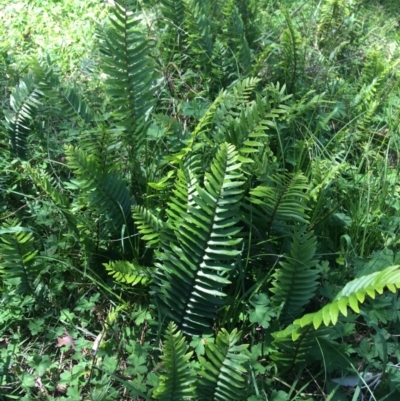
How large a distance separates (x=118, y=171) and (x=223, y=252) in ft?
2.37

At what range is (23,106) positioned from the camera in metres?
2.80

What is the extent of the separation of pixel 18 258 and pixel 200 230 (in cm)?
78

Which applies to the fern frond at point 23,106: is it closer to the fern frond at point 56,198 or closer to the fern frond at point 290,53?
the fern frond at point 56,198

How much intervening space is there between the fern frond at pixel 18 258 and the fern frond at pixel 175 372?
2.56ft

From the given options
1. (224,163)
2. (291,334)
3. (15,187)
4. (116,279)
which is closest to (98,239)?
(116,279)

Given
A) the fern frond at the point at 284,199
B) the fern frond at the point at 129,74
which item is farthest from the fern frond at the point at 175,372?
the fern frond at the point at 129,74

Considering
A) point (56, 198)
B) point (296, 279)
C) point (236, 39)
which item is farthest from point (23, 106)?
Result: point (296, 279)

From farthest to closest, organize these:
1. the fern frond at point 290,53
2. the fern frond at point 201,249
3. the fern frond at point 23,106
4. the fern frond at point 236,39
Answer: the fern frond at point 236,39 < the fern frond at point 290,53 < the fern frond at point 23,106 < the fern frond at point 201,249

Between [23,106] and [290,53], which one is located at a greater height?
[290,53]

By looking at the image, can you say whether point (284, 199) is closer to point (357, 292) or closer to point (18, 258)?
point (357, 292)

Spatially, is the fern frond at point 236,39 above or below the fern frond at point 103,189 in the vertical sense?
above

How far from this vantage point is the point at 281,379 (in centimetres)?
211

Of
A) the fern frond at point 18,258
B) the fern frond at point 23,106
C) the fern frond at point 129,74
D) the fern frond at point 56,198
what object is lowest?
the fern frond at point 18,258

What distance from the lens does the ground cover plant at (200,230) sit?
80.5 inches
